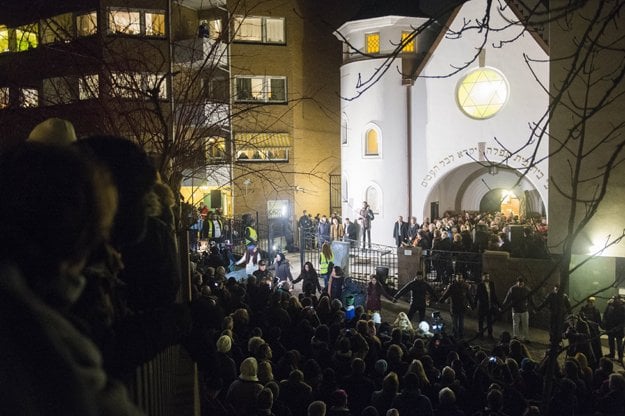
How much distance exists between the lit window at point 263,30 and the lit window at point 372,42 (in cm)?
593

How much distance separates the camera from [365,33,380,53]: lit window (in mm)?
27391

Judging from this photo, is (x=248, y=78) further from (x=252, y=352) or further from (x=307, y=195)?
(x=252, y=352)

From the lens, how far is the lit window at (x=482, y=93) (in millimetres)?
23000

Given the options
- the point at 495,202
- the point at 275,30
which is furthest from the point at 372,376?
the point at 275,30

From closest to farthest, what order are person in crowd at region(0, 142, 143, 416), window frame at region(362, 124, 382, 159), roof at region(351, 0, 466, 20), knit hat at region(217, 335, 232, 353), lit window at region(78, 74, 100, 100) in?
person in crowd at region(0, 142, 143, 416)
knit hat at region(217, 335, 232, 353)
lit window at region(78, 74, 100, 100)
window frame at region(362, 124, 382, 159)
roof at region(351, 0, 466, 20)

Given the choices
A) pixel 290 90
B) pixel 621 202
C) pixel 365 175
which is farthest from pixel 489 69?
pixel 290 90

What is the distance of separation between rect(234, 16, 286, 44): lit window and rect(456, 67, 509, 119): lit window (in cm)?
1178

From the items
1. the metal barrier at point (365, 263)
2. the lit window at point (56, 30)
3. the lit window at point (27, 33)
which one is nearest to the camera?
the lit window at point (56, 30)

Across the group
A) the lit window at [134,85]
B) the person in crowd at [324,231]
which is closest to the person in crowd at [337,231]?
the person in crowd at [324,231]

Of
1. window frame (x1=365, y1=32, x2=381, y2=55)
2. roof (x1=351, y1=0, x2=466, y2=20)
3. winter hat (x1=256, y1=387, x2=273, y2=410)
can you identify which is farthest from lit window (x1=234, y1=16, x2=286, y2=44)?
winter hat (x1=256, y1=387, x2=273, y2=410)

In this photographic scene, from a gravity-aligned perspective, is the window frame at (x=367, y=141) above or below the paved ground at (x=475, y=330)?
above

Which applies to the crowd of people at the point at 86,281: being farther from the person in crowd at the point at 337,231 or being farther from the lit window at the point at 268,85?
the lit window at the point at 268,85

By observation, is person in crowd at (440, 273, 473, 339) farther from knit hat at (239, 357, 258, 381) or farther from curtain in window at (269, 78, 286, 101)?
curtain in window at (269, 78, 286, 101)

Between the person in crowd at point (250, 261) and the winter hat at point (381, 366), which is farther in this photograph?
the person in crowd at point (250, 261)
